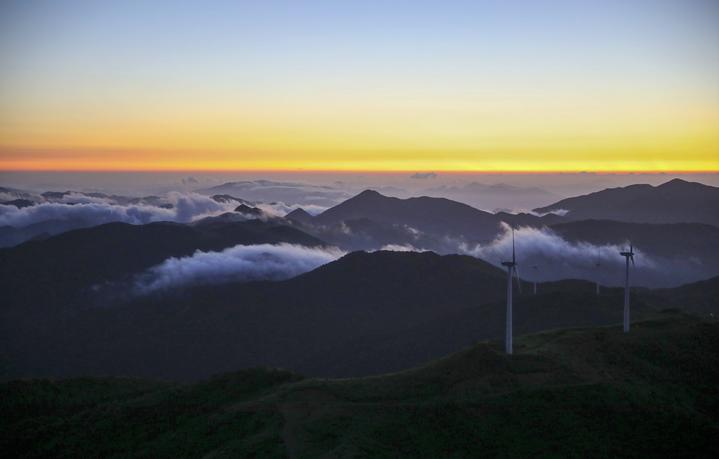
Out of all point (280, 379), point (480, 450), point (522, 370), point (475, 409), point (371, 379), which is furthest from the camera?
point (280, 379)

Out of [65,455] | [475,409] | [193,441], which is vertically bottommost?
[65,455]

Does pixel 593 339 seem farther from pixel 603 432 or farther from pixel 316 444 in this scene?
pixel 316 444

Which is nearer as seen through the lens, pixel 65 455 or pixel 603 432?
pixel 603 432

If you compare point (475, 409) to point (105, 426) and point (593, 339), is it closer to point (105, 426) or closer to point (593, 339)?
point (593, 339)

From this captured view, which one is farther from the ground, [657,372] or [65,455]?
[657,372]

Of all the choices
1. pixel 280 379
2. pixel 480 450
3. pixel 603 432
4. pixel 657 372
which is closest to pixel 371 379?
pixel 280 379

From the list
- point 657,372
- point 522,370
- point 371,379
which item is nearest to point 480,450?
point 522,370

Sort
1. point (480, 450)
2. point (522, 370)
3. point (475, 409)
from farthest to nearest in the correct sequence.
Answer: point (522, 370) → point (475, 409) → point (480, 450)
